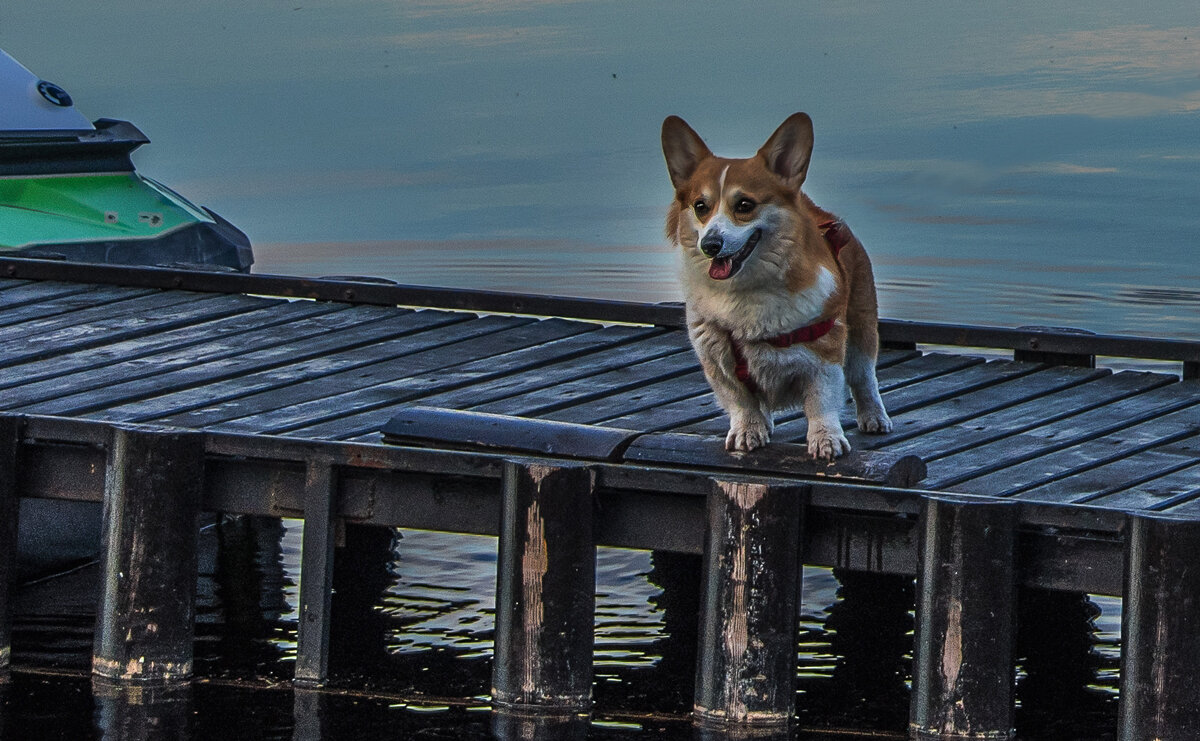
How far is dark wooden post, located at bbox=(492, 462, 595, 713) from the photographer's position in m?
5.89

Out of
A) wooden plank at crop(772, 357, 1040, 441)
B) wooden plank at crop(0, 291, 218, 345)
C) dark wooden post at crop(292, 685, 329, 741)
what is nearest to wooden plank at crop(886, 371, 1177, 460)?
wooden plank at crop(772, 357, 1040, 441)

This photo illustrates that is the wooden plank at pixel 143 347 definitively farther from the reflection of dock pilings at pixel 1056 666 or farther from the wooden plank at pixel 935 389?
the reflection of dock pilings at pixel 1056 666

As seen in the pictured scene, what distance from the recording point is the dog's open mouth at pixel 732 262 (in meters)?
5.77

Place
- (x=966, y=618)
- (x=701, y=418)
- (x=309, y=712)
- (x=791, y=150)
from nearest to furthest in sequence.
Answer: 1. (x=966, y=618)
2. (x=791, y=150)
3. (x=309, y=712)
4. (x=701, y=418)

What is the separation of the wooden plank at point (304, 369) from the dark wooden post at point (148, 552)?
0.70 m

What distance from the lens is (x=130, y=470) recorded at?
20.8ft

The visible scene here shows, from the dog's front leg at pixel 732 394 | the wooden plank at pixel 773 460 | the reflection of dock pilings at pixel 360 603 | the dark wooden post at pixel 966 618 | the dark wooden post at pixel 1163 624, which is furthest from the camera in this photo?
the reflection of dock pilings at pixel 360 603

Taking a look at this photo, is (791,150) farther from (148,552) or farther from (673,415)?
(148,552)

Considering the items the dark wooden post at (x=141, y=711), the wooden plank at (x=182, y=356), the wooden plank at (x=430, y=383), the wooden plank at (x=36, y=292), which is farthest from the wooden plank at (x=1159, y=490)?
the wooden plank at (x=36, y=292)

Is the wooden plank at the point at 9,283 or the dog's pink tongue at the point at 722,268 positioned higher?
the wooden plank at the point at 9,283

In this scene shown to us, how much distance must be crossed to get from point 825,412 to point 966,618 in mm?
941

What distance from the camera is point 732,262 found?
5.79 m

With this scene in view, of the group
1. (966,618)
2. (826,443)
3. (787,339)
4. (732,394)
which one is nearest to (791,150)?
(787,339)

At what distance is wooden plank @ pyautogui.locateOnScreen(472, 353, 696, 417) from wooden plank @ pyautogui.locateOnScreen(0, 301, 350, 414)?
5.58 ft
